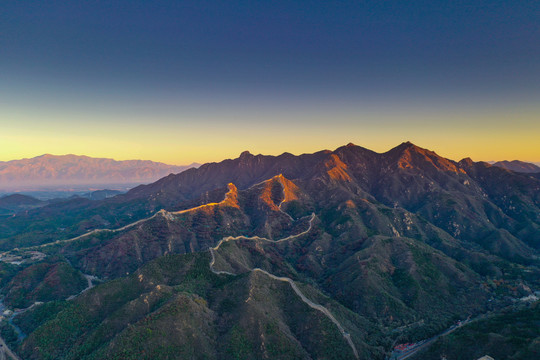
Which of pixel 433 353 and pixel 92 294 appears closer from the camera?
pixel 433 353

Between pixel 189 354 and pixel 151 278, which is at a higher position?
pixel 151 278

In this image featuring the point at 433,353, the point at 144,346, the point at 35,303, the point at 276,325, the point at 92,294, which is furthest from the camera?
the point at 35,303

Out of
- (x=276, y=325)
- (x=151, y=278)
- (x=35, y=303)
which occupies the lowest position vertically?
(x=35, y=303)

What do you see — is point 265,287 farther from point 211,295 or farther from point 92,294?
point 92,294

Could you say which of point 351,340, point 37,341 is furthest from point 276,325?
point 37,341

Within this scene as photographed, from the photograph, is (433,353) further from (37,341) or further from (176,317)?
(37,341)

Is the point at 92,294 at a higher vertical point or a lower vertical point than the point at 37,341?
higher

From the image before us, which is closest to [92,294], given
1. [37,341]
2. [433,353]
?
[37,341]

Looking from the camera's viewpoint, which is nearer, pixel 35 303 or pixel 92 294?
pixel 92 294

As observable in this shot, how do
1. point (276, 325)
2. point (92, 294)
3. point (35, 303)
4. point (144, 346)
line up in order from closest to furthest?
1. point (144, 346)
2. point (276, 325)
3. point (92, 294)
4. point (35, 303)
